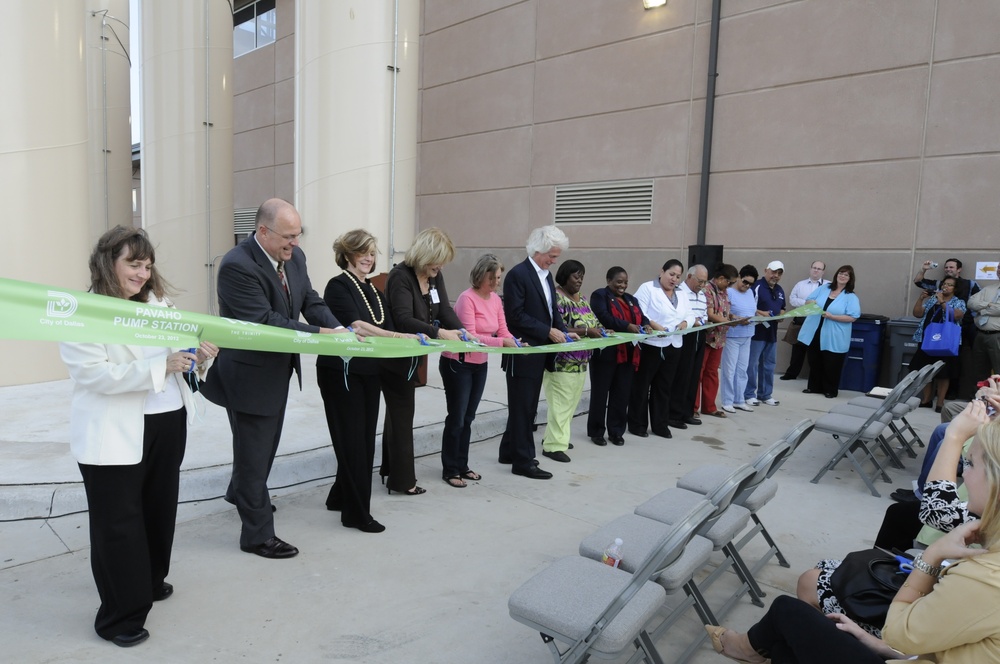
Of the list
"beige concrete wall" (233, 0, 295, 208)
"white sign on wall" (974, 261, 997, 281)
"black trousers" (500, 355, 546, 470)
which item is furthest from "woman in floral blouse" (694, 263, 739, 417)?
"beige concrete wall" (233, 0, 295, 208)

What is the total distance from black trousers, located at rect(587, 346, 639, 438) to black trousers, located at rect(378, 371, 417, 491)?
7.40 feet

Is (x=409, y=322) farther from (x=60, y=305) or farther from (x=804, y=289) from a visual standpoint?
(x=804, y=289)

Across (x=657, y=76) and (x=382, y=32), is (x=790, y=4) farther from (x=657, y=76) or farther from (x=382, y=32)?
(x=382, y=32)

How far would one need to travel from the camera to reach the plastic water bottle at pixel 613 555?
279cm

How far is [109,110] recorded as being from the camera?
13664 mm

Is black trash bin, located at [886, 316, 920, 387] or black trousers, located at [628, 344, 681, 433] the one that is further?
black trash bin, located at [886, 316, 920, 387]

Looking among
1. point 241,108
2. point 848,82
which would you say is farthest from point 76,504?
point 241,108

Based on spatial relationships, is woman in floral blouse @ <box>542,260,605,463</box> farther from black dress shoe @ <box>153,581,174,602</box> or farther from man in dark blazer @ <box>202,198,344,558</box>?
black dress shoe @ <box>153,581,174,602</box>

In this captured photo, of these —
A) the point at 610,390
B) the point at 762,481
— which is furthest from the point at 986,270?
the point at 762,481

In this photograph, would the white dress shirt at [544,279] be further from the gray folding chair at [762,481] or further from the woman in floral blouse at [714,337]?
the woman in floral blouse at [714,337]

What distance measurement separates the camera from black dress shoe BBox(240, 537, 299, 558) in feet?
12.1

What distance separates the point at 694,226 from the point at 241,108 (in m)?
14.4

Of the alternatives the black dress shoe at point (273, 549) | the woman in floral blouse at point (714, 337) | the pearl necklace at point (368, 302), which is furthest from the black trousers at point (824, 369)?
the black dress shoe at point (273, 549)

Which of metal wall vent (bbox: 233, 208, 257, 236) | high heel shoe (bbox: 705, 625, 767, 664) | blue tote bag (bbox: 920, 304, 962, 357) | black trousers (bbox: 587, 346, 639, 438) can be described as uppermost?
metal wall vent (bbox: 233, 208, 257, 236)
